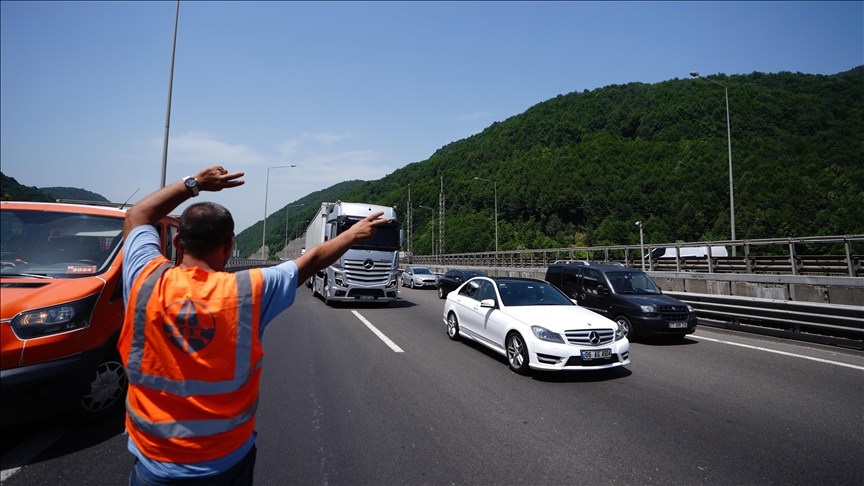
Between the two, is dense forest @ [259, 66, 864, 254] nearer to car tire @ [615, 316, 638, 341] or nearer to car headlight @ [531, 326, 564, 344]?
car tire @ [615, 316, 638, 341]

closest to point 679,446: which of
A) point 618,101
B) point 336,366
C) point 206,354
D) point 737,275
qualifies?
point 206,354

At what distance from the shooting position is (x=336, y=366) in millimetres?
7477

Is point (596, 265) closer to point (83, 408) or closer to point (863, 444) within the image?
point (863, 444)

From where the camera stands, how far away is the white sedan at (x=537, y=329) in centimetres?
687

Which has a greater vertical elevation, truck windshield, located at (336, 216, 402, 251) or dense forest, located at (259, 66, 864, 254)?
dense forest, located at (259, 66, 864, 254)

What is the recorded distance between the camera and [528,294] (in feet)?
28.9

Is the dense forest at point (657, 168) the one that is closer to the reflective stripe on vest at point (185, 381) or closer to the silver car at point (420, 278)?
the silver car at point (420, 278)

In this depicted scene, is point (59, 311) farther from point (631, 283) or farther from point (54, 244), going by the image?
point (631, 283)

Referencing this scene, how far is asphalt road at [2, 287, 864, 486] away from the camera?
12.4 feet

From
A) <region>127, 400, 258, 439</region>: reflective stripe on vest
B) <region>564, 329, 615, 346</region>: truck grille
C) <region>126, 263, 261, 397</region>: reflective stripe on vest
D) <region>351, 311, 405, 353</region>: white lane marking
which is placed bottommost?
<region>351, 311, 405, 353</region>: white lane marking

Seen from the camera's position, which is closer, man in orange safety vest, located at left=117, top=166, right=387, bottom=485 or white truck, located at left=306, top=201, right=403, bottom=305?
man in orange safety vest, located at left=117, top=166, right=387, bottom=485

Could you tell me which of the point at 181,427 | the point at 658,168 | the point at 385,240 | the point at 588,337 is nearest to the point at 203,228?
the point at 181,427

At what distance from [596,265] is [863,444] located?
7799 millimetres

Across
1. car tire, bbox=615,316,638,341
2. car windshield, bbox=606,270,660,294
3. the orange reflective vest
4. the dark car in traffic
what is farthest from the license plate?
the dark car in traffic
